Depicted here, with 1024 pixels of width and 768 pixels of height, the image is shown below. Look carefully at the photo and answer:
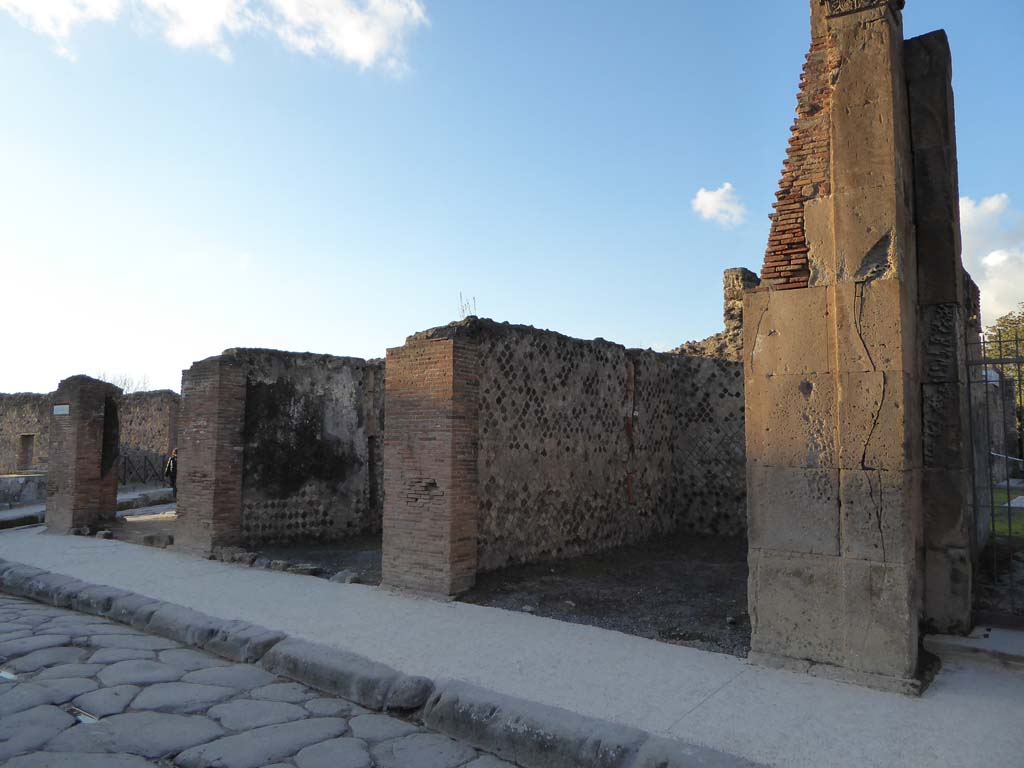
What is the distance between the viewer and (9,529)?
11711 millimetres

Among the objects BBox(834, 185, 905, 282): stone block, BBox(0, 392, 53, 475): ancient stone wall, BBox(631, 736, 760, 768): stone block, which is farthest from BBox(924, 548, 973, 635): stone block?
BBox(0, 392, 53, 475): ancient stone wall

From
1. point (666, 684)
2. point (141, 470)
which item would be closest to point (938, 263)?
point (666, 684)

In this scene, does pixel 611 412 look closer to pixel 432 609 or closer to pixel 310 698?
pixel 432 609

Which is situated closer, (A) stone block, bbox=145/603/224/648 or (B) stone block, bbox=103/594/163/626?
(A) stone block, bbox=145/603/224/648

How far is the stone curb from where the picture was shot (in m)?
3.06

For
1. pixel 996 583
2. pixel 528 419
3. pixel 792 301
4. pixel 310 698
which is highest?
pixel 792 301

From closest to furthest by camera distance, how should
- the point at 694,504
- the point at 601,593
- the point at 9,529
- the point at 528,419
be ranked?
the point at 601,593 < the point at 528,419 < the point at 694,504 < the point at 9,529

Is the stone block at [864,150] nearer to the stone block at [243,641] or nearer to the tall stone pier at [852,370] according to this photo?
the tall stone pier at [852,370]

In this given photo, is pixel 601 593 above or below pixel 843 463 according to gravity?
below

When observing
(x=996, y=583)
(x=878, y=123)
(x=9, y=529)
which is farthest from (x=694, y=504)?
(x=9, y=529)

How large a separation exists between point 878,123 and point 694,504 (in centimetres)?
623

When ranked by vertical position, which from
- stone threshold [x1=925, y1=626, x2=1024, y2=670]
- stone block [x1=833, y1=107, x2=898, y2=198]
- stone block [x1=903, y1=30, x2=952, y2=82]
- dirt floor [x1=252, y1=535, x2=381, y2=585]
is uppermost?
stone block [x1=903, y1=30, x2=952, y2=82]

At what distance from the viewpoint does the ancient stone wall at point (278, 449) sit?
8617 millimetres

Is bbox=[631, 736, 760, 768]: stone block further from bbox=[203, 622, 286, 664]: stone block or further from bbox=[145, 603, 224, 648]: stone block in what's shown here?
bbox=[145, 603, 224, 648]: stone block
